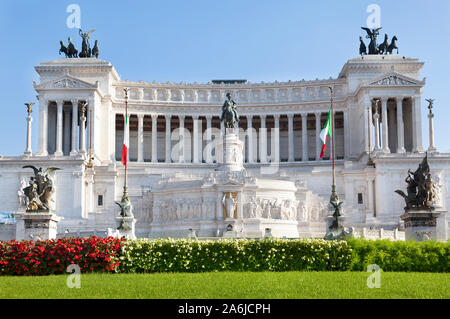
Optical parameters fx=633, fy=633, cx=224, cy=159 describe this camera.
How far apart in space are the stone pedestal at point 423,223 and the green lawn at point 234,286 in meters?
11.2

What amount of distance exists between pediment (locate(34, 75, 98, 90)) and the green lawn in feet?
217

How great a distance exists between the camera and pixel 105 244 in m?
28.9

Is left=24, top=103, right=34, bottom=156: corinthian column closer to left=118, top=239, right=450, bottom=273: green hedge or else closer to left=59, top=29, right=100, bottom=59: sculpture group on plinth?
left=59, top=29, right=100, bottom=59: sculpture group on plinth

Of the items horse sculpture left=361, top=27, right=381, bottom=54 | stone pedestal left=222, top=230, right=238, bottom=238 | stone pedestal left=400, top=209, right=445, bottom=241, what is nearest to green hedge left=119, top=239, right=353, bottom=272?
stone pedestal left=400, top=209, right=445, bottom=241

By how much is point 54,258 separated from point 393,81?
70.8 meters

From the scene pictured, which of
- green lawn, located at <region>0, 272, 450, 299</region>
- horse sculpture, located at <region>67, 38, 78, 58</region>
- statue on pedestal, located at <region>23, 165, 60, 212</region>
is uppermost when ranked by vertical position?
horse sculpture, located at <region>67, 38, 78, 58</region>

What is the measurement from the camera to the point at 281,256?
95.2 ft

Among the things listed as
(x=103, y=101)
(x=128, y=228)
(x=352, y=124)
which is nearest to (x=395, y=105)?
(x=352, y=124)

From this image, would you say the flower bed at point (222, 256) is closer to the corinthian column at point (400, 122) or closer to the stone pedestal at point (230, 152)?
the stone pedestal at point (230, 152)

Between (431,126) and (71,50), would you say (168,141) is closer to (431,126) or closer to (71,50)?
(71,50)

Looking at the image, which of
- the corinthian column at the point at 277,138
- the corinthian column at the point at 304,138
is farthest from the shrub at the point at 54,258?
the corinthian column at the point at 277,138

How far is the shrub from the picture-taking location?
1104 inches

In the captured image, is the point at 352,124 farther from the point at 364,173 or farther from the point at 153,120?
the point at 153,120
